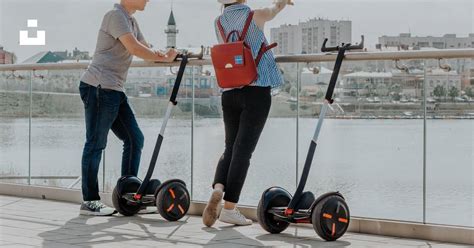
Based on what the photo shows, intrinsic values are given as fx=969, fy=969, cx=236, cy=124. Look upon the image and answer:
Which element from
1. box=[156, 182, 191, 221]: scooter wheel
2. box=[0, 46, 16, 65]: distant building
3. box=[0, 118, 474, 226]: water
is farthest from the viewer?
box=[0, 46, 16, 65]: distant building

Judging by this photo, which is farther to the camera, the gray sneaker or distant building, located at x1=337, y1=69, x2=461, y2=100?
the gray sneaker

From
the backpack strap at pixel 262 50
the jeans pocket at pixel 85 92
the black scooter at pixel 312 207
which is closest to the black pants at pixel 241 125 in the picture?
the backpack strap at pixel 262 50

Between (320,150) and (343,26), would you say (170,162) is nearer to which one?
(320,150)

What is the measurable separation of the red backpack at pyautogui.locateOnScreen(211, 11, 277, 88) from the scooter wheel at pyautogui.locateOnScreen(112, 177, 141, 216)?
894mm

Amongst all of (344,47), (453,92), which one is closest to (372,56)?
(344,47)

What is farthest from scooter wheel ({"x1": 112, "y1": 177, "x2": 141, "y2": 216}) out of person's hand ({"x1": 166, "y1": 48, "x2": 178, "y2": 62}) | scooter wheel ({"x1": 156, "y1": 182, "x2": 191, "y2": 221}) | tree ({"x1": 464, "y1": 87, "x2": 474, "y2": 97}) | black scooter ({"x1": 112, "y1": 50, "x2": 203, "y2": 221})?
tree ({"x1": 464, "y1": 87, "x2": 474, "y2": 97})

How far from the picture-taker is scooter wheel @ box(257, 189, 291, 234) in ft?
14.7

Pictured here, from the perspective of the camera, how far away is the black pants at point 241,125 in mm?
4656

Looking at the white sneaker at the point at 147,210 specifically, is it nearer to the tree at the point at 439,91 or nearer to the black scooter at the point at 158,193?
→ the black scooter at the point at 158,193

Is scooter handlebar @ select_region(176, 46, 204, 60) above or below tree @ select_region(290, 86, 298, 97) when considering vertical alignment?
above

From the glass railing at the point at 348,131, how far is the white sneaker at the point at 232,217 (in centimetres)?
47

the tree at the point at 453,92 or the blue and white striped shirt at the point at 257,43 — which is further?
the tree at the point at 453,92

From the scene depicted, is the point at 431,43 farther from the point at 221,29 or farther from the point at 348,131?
the point at 221,29

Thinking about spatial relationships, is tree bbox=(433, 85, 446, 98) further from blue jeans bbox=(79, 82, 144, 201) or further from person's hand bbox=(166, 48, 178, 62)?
blue jeans bbox=(79, 82, 144, 201)
